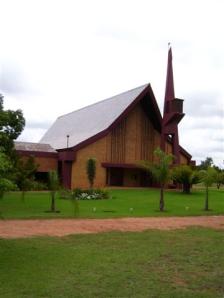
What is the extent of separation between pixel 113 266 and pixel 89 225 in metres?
7.50

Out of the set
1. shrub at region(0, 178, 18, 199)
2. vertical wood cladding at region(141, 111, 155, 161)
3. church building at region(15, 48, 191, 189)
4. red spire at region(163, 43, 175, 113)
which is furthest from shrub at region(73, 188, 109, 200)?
shrub at region(0, 178, 18, 199)

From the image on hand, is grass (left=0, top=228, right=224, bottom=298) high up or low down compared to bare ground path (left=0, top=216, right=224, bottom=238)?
down

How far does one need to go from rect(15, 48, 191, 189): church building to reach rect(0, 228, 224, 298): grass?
80.7 ft

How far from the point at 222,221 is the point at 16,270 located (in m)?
12.8

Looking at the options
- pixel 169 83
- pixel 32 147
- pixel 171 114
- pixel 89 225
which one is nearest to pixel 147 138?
pixel 171 114

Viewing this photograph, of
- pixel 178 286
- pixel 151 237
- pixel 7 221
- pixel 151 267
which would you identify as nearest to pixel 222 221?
pixel 151 237

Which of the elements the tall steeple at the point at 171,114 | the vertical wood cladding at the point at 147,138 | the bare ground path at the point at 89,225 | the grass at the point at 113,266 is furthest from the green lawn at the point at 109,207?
the vertical wood cladding at the point at 147,138

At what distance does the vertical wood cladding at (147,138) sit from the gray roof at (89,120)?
8.46 feet

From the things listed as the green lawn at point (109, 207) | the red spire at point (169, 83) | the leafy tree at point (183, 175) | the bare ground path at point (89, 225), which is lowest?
the bare ground path at point (89, 225)

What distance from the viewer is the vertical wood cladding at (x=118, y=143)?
4081 centimetres

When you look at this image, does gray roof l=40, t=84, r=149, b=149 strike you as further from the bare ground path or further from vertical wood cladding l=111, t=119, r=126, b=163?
the bare ground path

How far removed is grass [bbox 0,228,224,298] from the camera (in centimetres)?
762

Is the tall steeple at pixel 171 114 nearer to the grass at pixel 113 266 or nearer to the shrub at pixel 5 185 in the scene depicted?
the grass at pixel 113 266

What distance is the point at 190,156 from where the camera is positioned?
148 ft
